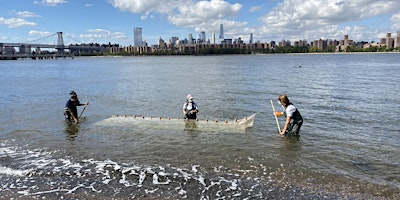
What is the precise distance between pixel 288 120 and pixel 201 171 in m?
4.78

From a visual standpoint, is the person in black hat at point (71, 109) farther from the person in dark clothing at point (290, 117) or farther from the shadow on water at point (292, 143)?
the shadow on water at point (292, 143)

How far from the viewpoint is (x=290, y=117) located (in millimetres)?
12852

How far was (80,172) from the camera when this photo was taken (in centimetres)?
1023

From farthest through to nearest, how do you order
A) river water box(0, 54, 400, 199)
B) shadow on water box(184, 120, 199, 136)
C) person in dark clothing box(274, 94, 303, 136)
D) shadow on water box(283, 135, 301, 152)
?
shadow on water box(184, 120, 199, 136) → person in dark clothing box(274, 94, 303, 136) → shadow on water box(283, 135, 301, 152) → river water box(0, 54, 400, 199)

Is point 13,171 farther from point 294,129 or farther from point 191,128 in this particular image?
point 294,129

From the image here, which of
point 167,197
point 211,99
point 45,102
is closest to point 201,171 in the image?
point 167,197

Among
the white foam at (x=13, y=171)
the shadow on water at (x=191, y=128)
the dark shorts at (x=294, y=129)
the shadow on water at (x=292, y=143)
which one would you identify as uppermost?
the dark shorts at (x=294, y=129)

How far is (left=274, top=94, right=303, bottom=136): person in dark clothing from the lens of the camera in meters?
12.7

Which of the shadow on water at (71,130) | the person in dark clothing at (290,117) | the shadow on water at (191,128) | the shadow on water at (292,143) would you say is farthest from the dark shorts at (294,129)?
the shadow on water at (71,130)

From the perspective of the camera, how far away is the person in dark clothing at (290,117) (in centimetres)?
1273

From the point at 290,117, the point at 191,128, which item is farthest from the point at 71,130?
the point at 290,117

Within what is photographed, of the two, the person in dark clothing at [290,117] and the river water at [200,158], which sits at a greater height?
the person in dark clothing at [290,117]

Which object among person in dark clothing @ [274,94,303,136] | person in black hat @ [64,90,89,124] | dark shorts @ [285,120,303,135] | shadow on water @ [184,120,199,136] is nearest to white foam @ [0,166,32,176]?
person in black hat @ [64,90,89,124]

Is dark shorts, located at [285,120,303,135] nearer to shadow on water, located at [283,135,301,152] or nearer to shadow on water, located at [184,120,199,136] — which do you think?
shadow on water, located at [283,135,301,152]
